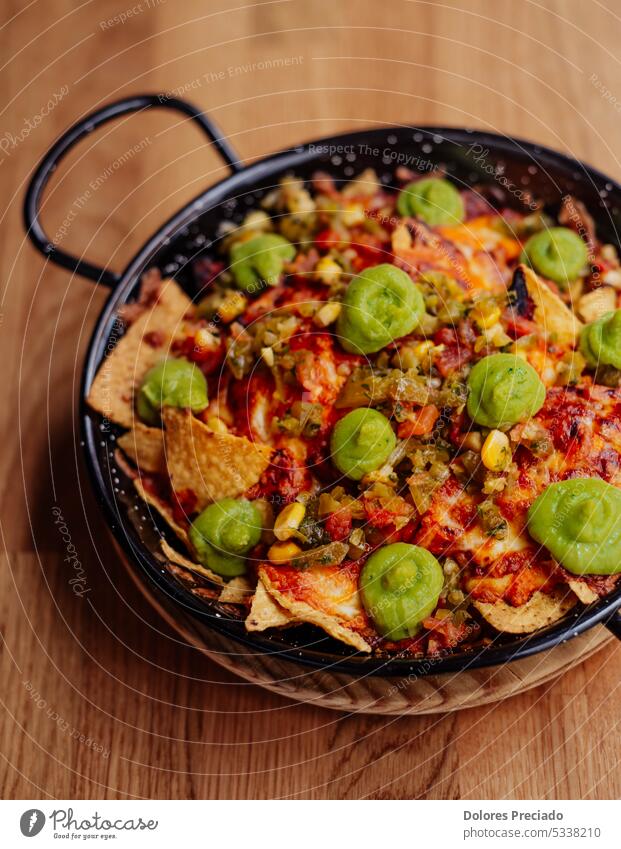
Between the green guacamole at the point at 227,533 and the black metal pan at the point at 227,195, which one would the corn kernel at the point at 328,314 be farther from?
the black metal pan at the point at 227,195

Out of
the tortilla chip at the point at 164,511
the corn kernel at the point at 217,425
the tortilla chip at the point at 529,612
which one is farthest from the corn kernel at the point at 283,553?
the tortilla chip at the point at 529,612

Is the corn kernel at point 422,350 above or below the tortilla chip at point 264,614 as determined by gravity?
above

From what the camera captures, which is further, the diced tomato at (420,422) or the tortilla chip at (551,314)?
the tortilla chip at (551,314)

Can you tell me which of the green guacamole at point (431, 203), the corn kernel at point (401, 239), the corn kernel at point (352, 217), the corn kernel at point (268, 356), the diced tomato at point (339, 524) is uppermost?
the green guacamole at point (431, 203)

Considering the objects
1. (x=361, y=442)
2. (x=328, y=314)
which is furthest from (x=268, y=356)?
(x=361, y=442)

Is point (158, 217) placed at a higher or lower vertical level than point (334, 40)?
lower
